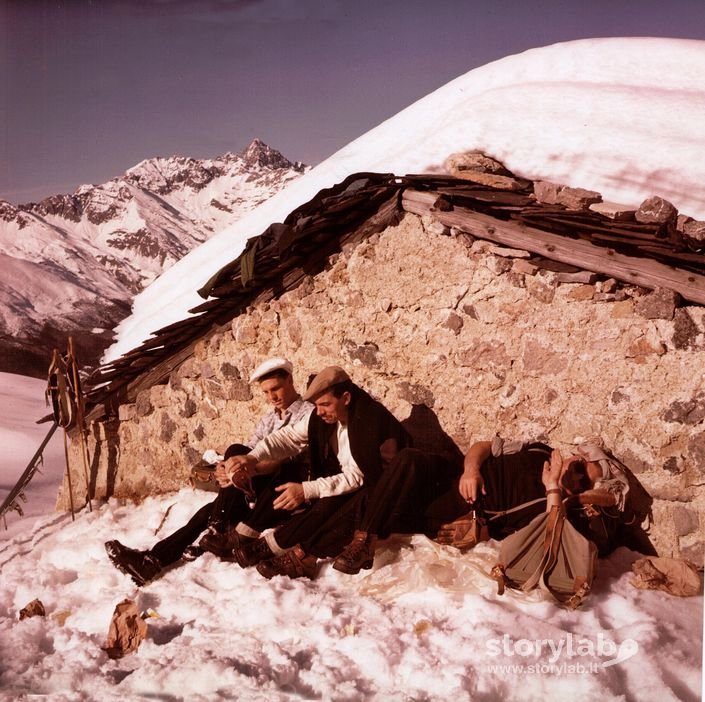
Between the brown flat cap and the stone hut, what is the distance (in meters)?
0.39

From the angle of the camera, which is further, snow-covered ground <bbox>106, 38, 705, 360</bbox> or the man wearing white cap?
A: snow-covered ground <bbox>106, 38, 705, 360</bbox>

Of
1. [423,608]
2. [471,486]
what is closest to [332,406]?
[471,486]

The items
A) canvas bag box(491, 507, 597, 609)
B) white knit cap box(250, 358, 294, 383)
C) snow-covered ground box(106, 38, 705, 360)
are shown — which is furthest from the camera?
snow-covered ground box(106, 38, 705, 360)

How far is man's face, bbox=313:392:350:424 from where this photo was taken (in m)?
3.33

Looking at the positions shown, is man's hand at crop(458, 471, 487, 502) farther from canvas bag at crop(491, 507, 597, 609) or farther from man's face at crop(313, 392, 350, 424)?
man's face at crop(313, 392, 350, 424)

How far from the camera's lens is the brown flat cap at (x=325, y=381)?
3.32m

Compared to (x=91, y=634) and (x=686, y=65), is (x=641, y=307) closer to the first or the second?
(x=686, y=65)

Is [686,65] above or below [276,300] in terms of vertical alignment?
above

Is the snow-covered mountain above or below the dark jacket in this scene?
above

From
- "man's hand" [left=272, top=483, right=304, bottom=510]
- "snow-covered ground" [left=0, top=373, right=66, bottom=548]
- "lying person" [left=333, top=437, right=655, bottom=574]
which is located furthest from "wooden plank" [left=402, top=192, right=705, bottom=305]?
"snow-covered ground" [left=0, top=373, right=66, bottom=548]

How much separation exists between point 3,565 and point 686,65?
4787mm

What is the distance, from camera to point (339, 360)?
12.5 feet

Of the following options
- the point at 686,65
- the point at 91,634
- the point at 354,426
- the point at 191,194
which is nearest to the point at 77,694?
the point at 91,634

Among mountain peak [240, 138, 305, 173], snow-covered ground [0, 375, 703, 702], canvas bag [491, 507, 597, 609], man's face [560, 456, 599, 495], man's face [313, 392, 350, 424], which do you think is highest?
mountain peak [240, 138, 305, 173]
